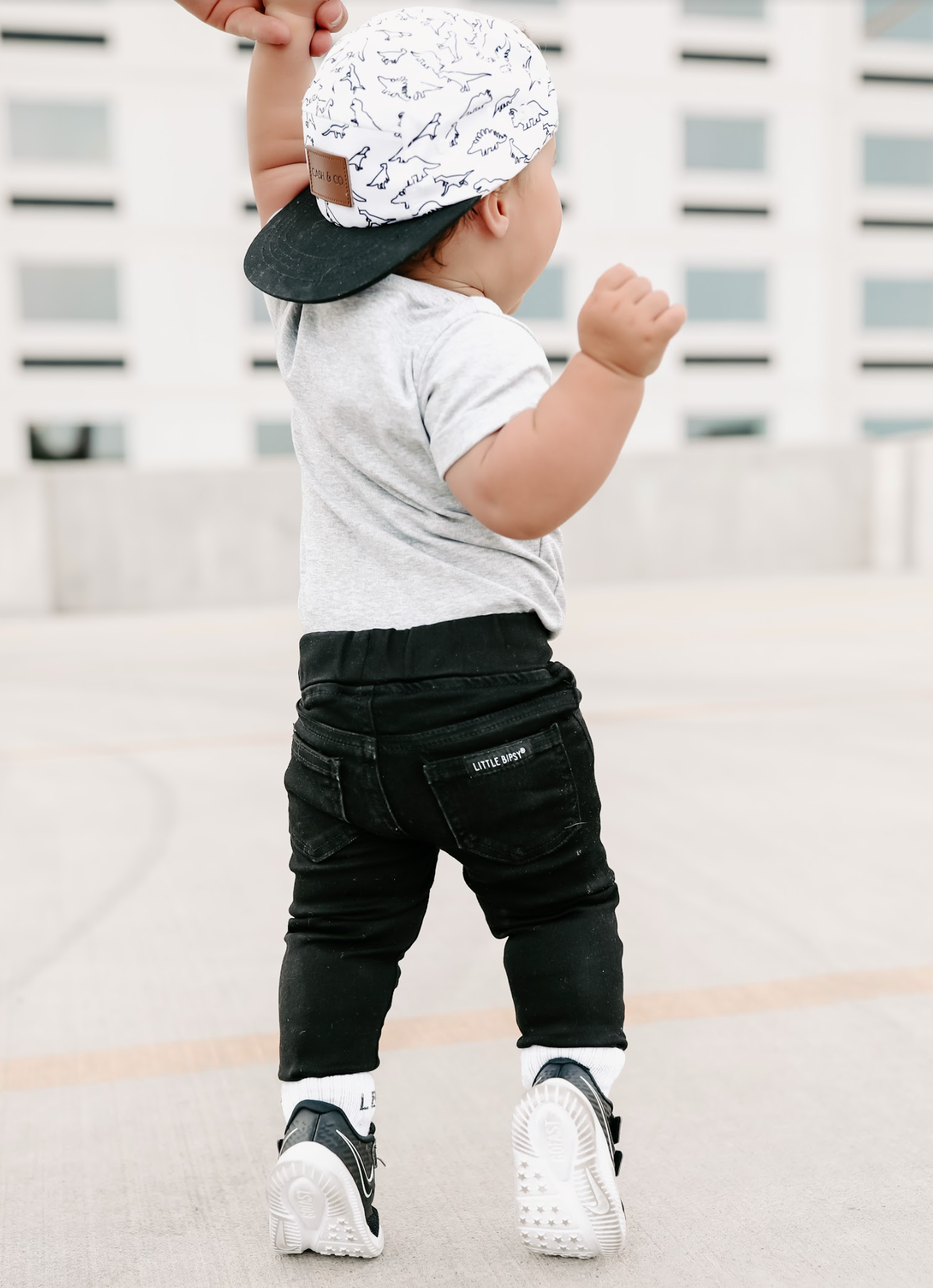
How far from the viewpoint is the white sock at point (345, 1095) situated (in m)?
1.53

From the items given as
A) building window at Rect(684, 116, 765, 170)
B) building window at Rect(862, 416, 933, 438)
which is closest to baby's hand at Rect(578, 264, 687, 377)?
building window at Rect(684, 116, 765, 170)

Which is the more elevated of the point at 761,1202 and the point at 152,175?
the point at 152,175

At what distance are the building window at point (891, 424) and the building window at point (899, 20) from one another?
Answer: 41.8 ft

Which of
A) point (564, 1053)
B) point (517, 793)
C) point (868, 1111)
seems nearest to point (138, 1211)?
point (564, 1053)

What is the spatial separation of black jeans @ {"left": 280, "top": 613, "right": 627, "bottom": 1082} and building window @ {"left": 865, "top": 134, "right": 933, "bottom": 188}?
4856cm

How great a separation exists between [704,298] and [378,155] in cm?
4423

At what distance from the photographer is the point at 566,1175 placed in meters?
1.44

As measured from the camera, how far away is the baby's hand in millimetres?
1305

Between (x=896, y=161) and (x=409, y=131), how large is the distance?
4959 cm

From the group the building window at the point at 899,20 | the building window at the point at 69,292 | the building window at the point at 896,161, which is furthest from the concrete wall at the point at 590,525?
the building window at the point at 899,20

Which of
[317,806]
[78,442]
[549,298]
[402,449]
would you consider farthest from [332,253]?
[549,298]

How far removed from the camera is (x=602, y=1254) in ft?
4.85

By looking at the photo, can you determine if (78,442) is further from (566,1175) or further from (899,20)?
(566,1175)

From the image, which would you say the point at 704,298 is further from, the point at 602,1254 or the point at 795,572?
the point at 602,1254
